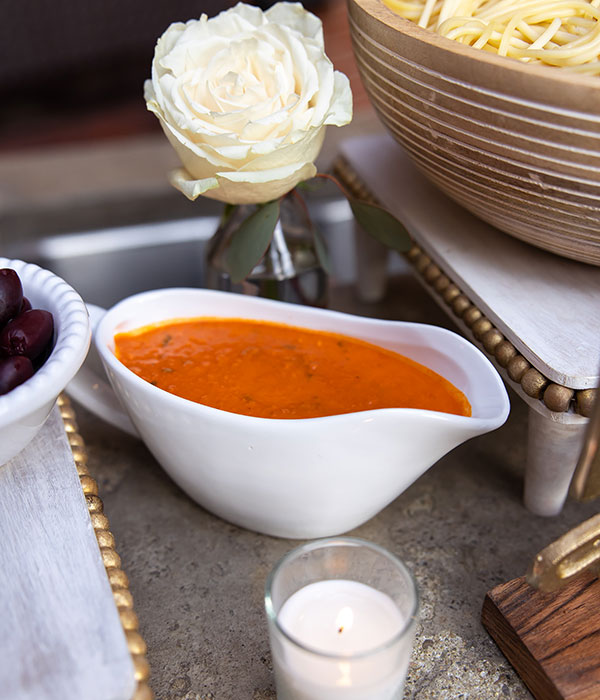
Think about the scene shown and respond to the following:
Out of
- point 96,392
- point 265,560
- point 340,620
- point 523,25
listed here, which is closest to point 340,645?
point 340,620

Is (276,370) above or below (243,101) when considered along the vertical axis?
below

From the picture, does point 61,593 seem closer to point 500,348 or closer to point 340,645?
point 340,645

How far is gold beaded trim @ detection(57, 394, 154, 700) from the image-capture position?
0.33 m

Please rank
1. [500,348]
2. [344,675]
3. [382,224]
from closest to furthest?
[344,675] → [500,348] → [382,224]

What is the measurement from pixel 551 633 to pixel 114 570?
207mm

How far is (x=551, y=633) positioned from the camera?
38 centimetres

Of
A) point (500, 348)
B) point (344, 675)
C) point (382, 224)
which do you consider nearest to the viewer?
point (344, 675)

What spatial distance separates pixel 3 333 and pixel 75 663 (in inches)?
6.5

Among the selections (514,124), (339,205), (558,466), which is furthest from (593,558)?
(339,205)

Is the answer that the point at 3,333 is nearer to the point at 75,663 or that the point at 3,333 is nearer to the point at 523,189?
the point at 75,663

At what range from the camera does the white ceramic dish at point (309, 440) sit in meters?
0.39

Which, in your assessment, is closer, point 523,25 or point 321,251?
point 523,25

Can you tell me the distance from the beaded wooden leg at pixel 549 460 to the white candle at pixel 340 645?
145 millimetres

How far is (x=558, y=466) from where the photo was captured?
462mm
